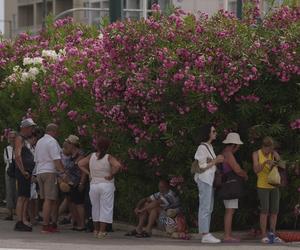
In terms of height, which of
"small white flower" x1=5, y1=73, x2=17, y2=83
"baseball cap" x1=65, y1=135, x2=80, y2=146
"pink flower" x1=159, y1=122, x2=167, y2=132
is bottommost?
"baseball cap" x1=65, y1=135, x2=80, y2=146

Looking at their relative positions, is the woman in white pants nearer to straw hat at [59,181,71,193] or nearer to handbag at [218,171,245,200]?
straw hat at [59,181,71,193]

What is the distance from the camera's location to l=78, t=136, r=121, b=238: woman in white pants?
14289 mm

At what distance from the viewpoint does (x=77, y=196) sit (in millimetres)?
15586

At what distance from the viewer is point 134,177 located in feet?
51.1

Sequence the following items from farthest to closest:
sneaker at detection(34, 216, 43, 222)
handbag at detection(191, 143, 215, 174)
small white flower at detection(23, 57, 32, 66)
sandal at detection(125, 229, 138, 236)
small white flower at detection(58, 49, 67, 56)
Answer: small white flower at detection(23, 57, 32, 66), small white flower at detection(58, 49, 67, 56), sneaker at detection(34, 216, 43, 222), sandal at detection(125, 229, 138, 236), handbag at detection(191, 143, 215, 174)

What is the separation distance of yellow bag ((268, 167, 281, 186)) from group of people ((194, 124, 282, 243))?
0.27ft

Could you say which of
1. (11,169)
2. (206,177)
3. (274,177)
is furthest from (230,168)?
(11,169)

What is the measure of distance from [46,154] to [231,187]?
313cm

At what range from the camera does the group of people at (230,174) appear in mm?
13641

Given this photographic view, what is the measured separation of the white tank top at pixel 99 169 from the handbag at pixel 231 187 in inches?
71.4

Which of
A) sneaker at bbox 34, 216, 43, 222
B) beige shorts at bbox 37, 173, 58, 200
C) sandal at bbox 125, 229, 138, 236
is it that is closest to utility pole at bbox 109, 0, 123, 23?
sneaker at bbox 34, 216, 43, 222

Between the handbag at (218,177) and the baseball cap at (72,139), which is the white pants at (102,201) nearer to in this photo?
the baseball cap at (72,139)

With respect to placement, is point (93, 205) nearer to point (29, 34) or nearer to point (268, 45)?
point (268, 45)

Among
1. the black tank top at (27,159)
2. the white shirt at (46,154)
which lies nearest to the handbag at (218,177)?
the white shirt at (46,154)
